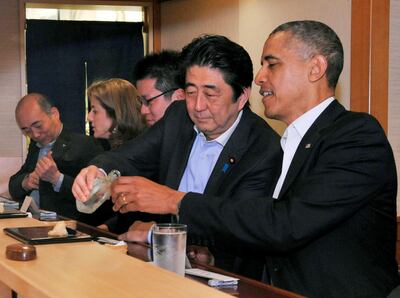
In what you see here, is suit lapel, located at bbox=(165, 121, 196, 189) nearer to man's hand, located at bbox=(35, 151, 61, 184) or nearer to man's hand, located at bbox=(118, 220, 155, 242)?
man's hand, located at bbox=(118, 220, 155, 242)

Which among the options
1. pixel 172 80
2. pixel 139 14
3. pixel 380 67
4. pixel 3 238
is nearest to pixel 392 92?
pixel 380 67

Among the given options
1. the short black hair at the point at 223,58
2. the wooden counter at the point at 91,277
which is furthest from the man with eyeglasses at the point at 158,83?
the wooden counter at the point at 91,277

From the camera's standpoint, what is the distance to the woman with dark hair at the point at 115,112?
14.0 feet

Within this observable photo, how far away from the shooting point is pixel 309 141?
2.27 meters

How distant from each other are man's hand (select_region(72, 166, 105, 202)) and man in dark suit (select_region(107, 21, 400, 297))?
5.5 inches

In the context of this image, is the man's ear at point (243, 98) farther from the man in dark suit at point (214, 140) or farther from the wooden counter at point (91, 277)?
the wooden counter at point (91, 277)

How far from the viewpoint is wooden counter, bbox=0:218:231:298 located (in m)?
1.44

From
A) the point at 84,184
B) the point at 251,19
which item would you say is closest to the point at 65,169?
the point at 251,19

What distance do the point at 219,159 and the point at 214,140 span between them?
0.48 feet

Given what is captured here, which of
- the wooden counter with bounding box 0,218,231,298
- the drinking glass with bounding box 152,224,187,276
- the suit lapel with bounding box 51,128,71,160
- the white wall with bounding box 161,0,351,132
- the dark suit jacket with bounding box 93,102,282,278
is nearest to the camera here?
the wooden counter with bounding box 0,218,231,298

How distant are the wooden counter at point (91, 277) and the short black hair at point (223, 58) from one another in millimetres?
1046

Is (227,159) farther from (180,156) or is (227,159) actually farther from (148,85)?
(148,85)

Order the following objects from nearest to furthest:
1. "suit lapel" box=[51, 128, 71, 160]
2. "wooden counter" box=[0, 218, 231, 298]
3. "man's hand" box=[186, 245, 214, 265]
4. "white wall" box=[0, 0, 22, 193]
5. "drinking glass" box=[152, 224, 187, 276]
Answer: "wooden counter" box=[0, 218, 231, 298] < "drinking glass" box=[152, 224, 187, 276] < "man's hand" box=[186, 245, 214, 265] < "suit lapel" box=[51, 128, 71, 160] < "white wall" box=[0, 0, 22, 193]

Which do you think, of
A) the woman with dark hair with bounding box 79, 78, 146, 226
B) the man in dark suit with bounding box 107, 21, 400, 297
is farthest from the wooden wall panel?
the man in dark suit with bounding box 107, 21, 400, 297
